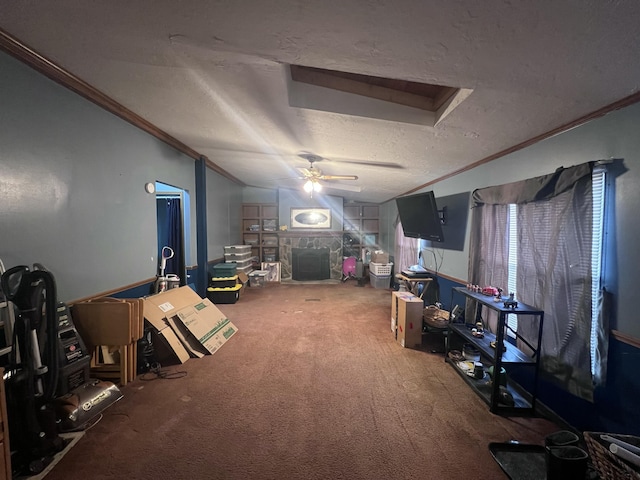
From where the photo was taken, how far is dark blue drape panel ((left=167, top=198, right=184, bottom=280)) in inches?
163

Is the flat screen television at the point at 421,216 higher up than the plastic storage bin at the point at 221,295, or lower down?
higher up

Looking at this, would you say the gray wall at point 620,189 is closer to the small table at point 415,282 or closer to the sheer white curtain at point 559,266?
the sheer white curtain at point 559,266

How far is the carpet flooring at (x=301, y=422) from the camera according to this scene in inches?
58.6

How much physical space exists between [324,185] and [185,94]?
373 centimetres

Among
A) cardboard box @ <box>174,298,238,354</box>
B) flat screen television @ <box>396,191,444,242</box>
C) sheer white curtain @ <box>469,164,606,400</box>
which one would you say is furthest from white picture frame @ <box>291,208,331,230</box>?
sheer white curtain @ <box>469,164,606,400</box>

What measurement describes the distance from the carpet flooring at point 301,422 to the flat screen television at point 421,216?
1.63m

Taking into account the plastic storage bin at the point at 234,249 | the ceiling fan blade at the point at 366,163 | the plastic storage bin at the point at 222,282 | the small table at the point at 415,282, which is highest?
the ceiling fan blade at the point at 366,163

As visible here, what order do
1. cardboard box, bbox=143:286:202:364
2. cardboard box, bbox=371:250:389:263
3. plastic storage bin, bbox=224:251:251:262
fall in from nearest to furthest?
cardboard box, bbox=143:286:202:364 < plastic storage bin, bbox=224:251:251:262 < cardboard box, bbox=371:250:389:263

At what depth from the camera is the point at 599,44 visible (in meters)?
1.08

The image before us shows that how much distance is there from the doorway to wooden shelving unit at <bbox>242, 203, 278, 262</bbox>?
3013 mm

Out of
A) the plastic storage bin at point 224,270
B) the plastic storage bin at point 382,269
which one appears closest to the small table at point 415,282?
the plastic storage bin at point 382,269

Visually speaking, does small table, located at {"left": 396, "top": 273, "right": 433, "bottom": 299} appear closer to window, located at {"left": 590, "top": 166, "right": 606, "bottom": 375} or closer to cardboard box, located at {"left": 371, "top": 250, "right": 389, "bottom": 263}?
window, located at {"left": 590, "top": 166, "right": 606, "bottom": 375}

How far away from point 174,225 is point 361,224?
16.4 ft

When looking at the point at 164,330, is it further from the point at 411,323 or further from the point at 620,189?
the point at 620,189
